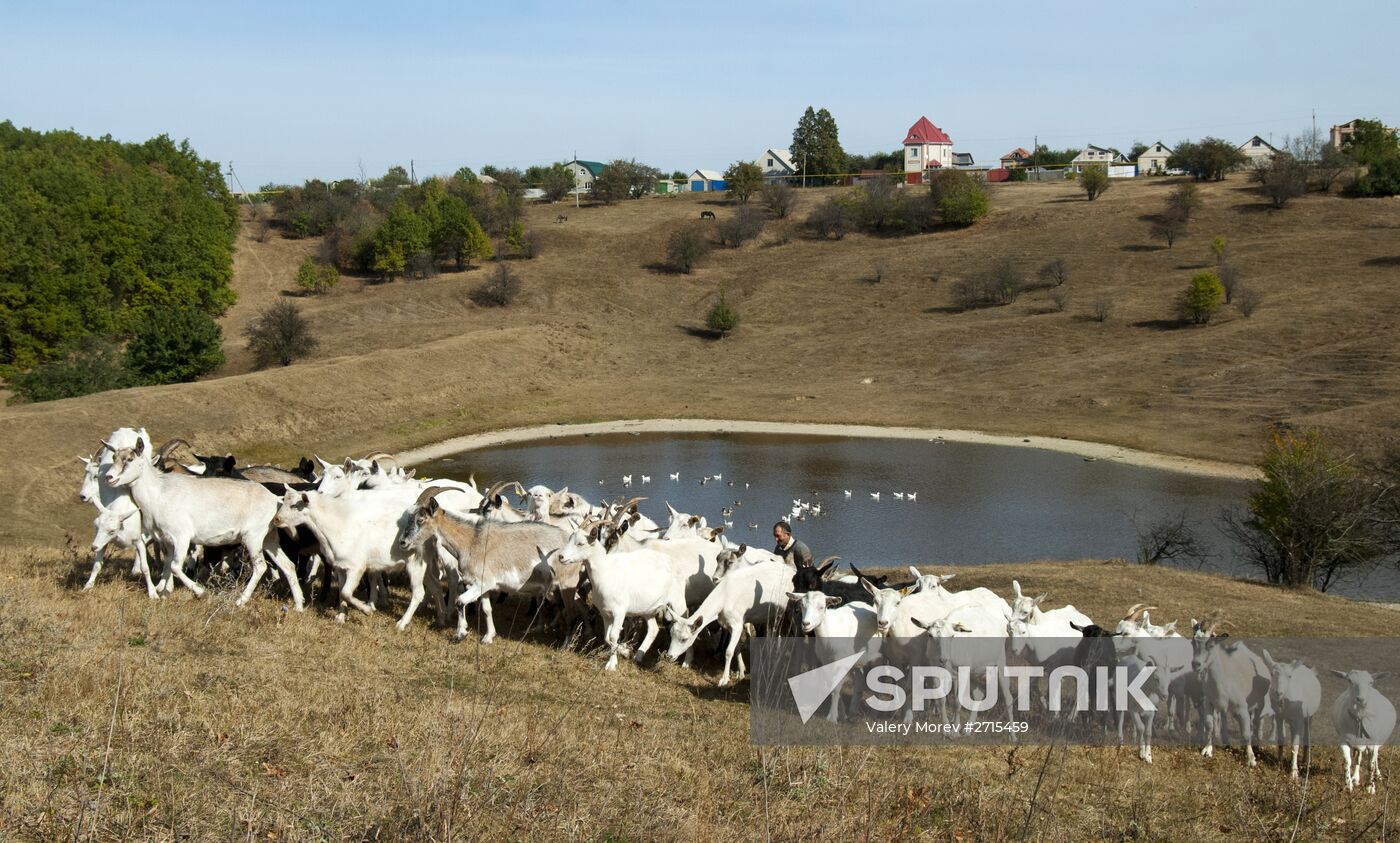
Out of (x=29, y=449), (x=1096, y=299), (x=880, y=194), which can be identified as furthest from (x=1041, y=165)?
(x=29, y=449)

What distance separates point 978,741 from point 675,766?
3.66 m

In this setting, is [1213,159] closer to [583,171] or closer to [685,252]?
[685,252]

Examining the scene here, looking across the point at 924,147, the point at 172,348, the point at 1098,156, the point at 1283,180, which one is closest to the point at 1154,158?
the point at 1098,156

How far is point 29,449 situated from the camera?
3250cm

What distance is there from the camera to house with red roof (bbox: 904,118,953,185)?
10425 centimetres

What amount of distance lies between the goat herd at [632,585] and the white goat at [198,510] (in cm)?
2

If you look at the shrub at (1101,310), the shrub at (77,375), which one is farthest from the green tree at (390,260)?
the shrub at (1101,310)

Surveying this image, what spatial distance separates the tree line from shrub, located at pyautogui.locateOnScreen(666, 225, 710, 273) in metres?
28.9

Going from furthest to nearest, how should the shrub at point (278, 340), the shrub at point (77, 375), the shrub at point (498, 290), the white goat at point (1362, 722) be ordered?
the shrub at point (498, 290)
the shrub at point (278, 340)
the shrub at point (77, 375)
the white goat at point (1362, 722)

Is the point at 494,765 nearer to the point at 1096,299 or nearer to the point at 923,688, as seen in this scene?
the point at 923,688

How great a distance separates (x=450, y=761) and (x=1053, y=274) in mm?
62719

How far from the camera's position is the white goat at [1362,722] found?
9.92 m

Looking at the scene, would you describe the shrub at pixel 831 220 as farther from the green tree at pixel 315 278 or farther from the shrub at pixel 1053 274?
the green tree at pixel 315 278

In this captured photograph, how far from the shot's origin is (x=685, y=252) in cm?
A: 7656
